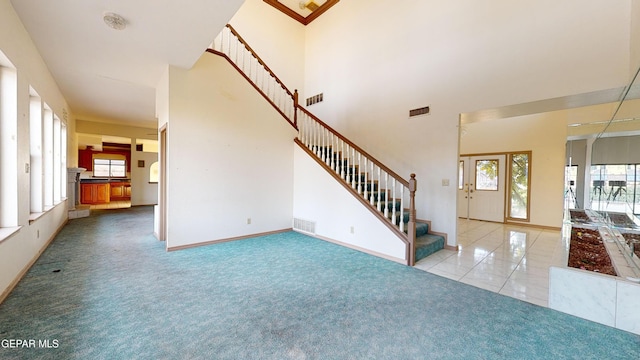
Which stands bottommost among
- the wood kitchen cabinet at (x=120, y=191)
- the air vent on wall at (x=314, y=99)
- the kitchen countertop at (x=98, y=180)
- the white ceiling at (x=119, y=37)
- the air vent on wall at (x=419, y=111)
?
the wood kitchen cabinet at (x=120, y=191)

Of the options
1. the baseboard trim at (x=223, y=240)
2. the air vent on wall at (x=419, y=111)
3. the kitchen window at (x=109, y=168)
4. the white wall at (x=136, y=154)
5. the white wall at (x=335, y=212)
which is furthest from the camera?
the kitchen window at (x=109, y=168)

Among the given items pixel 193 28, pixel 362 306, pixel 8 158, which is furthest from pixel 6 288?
pixel 362 306

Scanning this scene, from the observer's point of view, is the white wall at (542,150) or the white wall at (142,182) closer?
the white wall at (542,150)

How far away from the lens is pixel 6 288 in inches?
97.9

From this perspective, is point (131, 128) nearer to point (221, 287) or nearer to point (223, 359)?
point (221, 287)

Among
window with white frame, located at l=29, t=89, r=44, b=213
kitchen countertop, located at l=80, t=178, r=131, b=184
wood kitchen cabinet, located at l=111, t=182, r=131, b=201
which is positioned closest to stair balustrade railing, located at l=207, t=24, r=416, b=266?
window with white frame, located at l=29, t=89, r=44, b=213

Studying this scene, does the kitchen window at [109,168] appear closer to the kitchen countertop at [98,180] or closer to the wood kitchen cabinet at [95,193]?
the kitchen countertop at [98,180]

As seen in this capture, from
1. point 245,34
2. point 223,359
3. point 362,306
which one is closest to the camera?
point 223,359

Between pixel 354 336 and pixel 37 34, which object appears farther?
pixel 37 34

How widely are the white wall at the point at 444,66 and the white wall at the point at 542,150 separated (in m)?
3.66

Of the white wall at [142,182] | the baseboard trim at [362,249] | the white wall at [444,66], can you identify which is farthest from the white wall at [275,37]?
the white wall at [142,182]

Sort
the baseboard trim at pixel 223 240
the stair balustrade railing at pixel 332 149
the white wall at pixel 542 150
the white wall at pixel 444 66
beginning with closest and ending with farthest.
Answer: the white wall at pixel 444 66
the baseboard trim at pixel 223 240
the stair balustrade railing at pixel 332 149
the white wall at pixel 542 150

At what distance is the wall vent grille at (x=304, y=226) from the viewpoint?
5.10 m

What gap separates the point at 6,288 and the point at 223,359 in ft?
8.71
